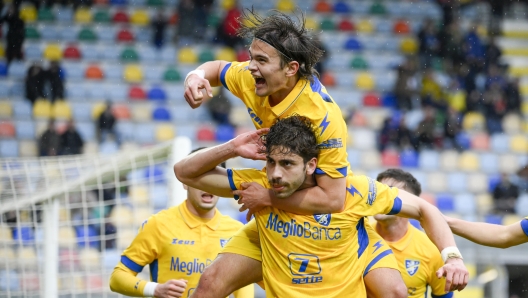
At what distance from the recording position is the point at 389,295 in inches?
191

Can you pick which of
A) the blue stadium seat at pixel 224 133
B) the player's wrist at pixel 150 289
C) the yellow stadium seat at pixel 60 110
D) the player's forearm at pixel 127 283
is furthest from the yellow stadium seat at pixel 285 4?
the player's wrist at pixel 150 289

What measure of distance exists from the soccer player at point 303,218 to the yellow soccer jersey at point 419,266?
2.95ft

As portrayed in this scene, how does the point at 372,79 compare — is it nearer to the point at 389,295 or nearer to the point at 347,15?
the point at 347,15

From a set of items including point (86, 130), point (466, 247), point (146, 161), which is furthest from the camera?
point (86, 130)

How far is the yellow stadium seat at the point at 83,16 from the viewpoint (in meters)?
16.7

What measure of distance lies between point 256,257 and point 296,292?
0.37 meters

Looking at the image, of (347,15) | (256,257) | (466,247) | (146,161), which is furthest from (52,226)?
(347,15)

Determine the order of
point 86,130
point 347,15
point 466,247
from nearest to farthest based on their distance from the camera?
point 466,247
point 86,130
point 347,15

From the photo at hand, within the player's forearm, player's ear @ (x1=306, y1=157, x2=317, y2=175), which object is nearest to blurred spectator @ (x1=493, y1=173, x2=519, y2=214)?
the player's forearm

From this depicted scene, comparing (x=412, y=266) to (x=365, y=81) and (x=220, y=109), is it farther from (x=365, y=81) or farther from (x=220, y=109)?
(x=365, y=81)

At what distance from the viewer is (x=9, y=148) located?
14359 mm

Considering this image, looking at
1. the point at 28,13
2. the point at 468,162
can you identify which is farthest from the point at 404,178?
the point at 28,13

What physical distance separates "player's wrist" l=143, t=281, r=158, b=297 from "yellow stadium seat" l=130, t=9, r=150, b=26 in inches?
476

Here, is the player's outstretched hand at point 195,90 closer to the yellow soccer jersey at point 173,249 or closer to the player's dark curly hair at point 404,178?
the yellow soccer jersey at point 173,249
